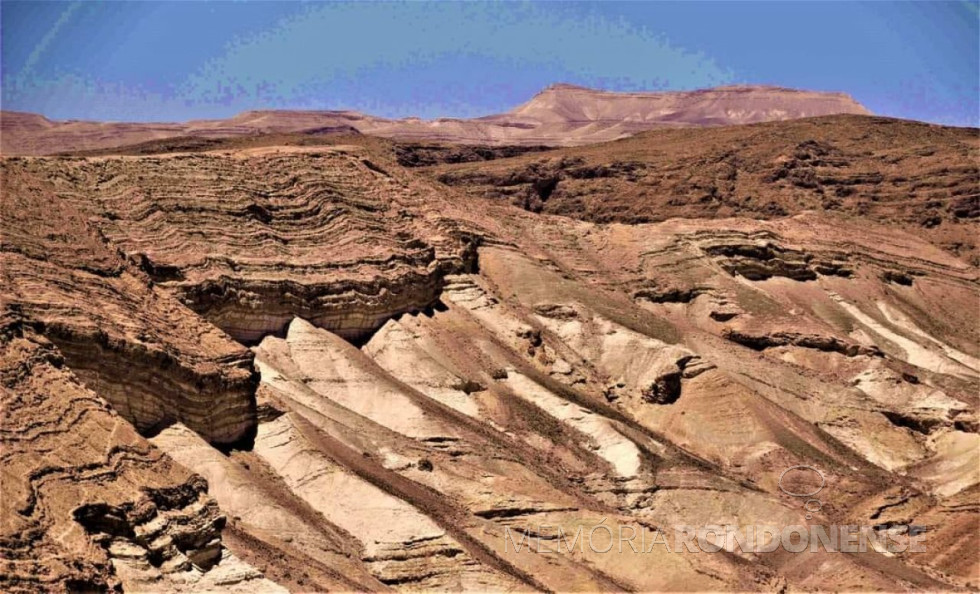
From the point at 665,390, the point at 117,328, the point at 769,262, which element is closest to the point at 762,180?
the point at 769,262

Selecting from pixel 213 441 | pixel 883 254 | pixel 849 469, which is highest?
pixel 883 254

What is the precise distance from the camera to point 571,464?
189ft

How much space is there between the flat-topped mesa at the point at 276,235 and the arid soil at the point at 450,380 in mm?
143

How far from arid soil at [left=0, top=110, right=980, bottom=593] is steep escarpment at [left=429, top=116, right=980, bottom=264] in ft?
1.83

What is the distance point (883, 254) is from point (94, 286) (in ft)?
170

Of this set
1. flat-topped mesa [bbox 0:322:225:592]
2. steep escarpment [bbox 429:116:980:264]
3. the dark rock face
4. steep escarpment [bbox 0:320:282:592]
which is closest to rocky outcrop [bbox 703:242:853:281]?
steep escarpment [bbox 429:116:980:264]

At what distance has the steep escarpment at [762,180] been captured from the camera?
97562 mm

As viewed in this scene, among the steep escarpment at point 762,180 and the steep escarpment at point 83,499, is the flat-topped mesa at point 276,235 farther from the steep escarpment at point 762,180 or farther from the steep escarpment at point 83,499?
the steep escarpment at point 762,180

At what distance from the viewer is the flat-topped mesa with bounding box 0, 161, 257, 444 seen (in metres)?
43.5

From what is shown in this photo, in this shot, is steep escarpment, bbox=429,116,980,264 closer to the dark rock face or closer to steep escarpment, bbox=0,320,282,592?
the dark rock face

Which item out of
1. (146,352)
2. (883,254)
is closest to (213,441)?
(146,352)

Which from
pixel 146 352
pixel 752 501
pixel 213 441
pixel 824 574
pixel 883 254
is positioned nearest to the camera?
pixel 146 352

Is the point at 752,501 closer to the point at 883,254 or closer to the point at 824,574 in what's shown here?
the point at 824,574

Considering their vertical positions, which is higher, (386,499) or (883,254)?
(883,254)
